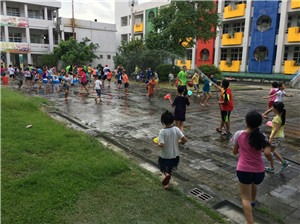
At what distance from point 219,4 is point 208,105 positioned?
2413cm

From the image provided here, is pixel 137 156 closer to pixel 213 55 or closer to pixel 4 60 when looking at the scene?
pixel 213 55

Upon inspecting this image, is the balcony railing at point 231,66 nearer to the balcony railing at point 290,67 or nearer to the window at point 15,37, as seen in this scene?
the balcony railing at point 290,67

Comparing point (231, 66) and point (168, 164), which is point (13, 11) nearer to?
point (231, 66)

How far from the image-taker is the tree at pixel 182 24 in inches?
920

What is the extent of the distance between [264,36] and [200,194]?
29261 millimetres

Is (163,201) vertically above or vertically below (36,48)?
below

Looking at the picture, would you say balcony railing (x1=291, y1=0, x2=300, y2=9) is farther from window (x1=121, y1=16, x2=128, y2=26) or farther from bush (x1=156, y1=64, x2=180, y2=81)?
window (x1=121, y1=16, x2=128, y2=26)

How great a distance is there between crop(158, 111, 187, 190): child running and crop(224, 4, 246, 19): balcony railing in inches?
1206

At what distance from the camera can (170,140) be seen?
14.0 feet

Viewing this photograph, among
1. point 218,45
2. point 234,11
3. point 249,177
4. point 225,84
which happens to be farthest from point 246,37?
point 249,177

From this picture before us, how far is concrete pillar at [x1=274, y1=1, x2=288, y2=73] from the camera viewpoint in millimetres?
27292

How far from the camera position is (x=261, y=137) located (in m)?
3.32

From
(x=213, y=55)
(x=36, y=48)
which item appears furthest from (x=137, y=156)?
(x=36, y=48)

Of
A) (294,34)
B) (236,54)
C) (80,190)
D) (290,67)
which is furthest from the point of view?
(236,54)
